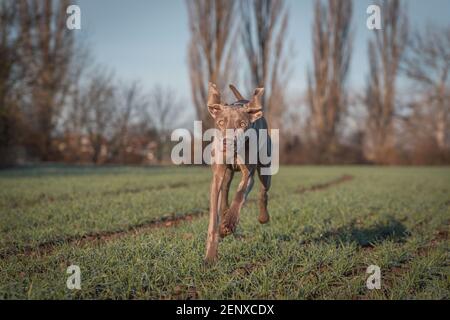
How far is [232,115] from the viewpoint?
10.8ft

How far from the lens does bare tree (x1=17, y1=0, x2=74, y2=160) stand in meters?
18.1

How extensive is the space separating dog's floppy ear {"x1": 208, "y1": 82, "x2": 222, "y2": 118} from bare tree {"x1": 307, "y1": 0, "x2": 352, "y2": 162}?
28833mm

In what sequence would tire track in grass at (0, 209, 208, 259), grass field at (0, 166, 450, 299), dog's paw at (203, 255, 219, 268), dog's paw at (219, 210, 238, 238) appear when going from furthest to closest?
1. tire track in grass at (0, 209, 208, 259)
2. dog's paw at (203, 255, 219, 268)
3. dog's paw at (219, 210, 238, 238)
4. grass field at (0, 166, 450, 299)

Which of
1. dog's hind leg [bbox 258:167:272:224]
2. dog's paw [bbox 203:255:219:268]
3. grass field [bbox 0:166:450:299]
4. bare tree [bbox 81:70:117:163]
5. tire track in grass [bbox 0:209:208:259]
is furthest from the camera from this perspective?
bare tree [bbox 81:70:117:163]

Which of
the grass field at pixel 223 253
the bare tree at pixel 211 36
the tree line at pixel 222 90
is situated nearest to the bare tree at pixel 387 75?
the tree line at pixel 222 90

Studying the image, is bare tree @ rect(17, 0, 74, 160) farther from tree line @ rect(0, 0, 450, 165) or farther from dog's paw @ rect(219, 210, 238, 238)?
dog's paw @ rect(219, 210, 238, 238)

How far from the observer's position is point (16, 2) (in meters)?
17.6

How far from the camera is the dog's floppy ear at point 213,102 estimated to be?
11.2 ft

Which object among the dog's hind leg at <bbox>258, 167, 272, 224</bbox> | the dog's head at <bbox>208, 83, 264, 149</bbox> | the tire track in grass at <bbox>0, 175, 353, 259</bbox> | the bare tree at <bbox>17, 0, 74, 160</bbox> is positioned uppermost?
the bare tree at <bbox>17, 0, 74, 160</bbox>

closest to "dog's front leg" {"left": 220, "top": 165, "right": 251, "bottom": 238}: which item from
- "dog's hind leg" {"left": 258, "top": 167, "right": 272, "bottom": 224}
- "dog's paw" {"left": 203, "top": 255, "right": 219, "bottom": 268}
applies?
"dog's paw" {"left": 203, "top": 255, "right": 219, "bottom": 268}

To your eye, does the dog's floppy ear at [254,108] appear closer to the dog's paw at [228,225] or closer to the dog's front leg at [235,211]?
the dog's front leg at [235,211]

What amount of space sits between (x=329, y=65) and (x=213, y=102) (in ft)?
96.4

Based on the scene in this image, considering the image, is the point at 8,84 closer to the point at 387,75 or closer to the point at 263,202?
the point at 263,202

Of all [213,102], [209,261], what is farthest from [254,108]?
[209,261]
